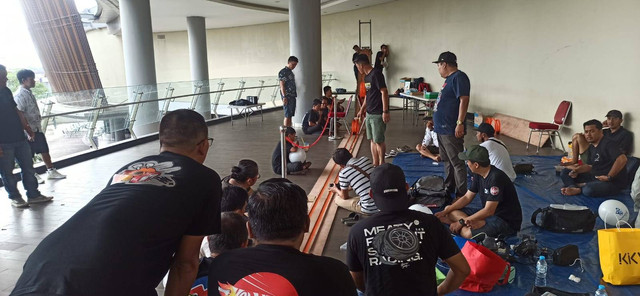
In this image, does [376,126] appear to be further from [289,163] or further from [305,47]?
[305,47]

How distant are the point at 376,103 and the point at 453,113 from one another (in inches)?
56.6

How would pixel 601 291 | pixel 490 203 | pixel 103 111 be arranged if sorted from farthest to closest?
pixel 103 111, pixel 490 203, pixel 601 291

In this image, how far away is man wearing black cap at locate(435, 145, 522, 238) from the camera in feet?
12.6

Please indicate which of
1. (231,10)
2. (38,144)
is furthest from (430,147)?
(231,10)

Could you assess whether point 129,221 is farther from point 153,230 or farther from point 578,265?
point 578,265

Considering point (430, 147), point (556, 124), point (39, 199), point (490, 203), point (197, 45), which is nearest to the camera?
point (490, 203)

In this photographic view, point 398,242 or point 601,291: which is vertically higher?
point 398,242

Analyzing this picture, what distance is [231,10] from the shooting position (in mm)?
17719

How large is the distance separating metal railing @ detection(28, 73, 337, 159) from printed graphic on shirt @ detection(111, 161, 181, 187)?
7.41 meters

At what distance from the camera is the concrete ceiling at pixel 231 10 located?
→ 52.6 ft

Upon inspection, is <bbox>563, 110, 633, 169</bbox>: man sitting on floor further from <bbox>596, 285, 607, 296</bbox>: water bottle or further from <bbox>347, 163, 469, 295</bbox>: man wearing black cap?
<bbox>347, 163, 469, 295</bbox>: man wearing black cap

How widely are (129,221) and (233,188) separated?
5.57ft

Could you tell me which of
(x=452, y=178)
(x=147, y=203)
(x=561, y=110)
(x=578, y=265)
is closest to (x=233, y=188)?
(x=147, y=203)

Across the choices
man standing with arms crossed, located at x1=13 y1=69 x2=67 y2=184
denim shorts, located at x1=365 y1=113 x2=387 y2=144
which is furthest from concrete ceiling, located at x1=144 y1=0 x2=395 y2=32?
denim shorts, located at x1=365 y1=113 x2=387 y2=144
